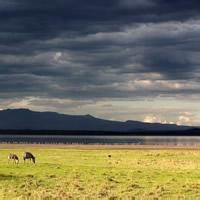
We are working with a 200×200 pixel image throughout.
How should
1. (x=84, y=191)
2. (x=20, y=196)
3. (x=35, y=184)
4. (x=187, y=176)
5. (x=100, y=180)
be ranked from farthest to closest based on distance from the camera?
(x=187, y=176), (x=100, y=180), (x=35, y=184), (x=84, y=191), (x=20, y=196)

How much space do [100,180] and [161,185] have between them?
4062mm

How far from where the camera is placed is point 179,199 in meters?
25.6

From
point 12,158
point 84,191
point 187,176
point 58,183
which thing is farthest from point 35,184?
point 12,158

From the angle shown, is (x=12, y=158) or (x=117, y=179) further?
(x=12, y=158)

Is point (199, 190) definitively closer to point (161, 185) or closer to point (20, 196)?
point (161, 185)

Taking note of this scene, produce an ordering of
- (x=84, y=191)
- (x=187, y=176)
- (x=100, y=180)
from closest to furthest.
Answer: (x=84, y=191), (x=100, y=180), (x=187, y=176)

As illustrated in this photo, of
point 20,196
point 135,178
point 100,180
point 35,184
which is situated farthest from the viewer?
point 135,178

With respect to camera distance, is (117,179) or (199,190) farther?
(117,179)

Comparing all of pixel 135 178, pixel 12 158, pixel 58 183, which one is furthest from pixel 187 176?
pixel 12 158

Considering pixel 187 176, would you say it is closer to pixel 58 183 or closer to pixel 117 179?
pixel 117 179

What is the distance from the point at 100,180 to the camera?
3312 cm

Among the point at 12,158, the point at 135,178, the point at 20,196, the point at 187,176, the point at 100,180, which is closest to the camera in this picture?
the point at 20,196

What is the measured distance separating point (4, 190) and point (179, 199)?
29.6ft

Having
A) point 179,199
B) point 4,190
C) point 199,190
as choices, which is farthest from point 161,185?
point 4,190
